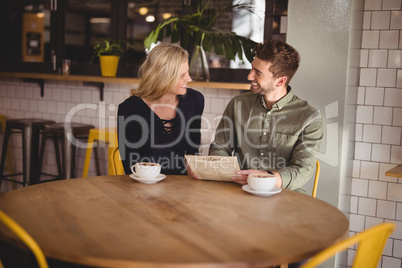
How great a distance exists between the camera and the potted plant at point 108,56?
421 centimetres

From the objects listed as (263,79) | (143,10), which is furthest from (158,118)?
(143,10)

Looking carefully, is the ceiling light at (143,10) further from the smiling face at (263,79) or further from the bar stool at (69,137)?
the smiling face at (263,79)

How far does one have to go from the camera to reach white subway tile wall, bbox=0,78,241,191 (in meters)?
4.03

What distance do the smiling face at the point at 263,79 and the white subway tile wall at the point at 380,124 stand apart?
929 millimetres

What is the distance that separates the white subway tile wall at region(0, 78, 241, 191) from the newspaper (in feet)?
5.91

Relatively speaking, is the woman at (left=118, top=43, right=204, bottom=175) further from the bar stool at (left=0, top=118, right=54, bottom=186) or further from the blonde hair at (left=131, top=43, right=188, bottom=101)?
the bar stool at (left=0, top=118, right=54, bottom=186)

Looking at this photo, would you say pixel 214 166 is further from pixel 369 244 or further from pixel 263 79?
pixel 369 244

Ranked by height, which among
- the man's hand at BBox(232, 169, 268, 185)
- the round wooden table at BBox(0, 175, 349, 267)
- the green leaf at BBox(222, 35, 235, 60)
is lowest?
the round wooden table at BBox(0, 175, 349, 267)

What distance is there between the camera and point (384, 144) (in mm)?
3131

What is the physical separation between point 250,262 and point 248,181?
0.71m

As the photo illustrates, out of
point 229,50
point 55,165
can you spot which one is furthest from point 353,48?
point 55,165

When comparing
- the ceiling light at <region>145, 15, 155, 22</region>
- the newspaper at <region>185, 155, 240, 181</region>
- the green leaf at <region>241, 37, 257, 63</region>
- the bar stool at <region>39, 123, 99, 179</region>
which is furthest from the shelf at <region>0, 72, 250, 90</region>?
the newspaper at <region>185, 155, 240, 181</region>

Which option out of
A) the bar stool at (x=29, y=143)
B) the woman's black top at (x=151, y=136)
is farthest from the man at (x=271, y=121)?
the bar stool at (x=29, y=143)

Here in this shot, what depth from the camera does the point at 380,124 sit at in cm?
313
